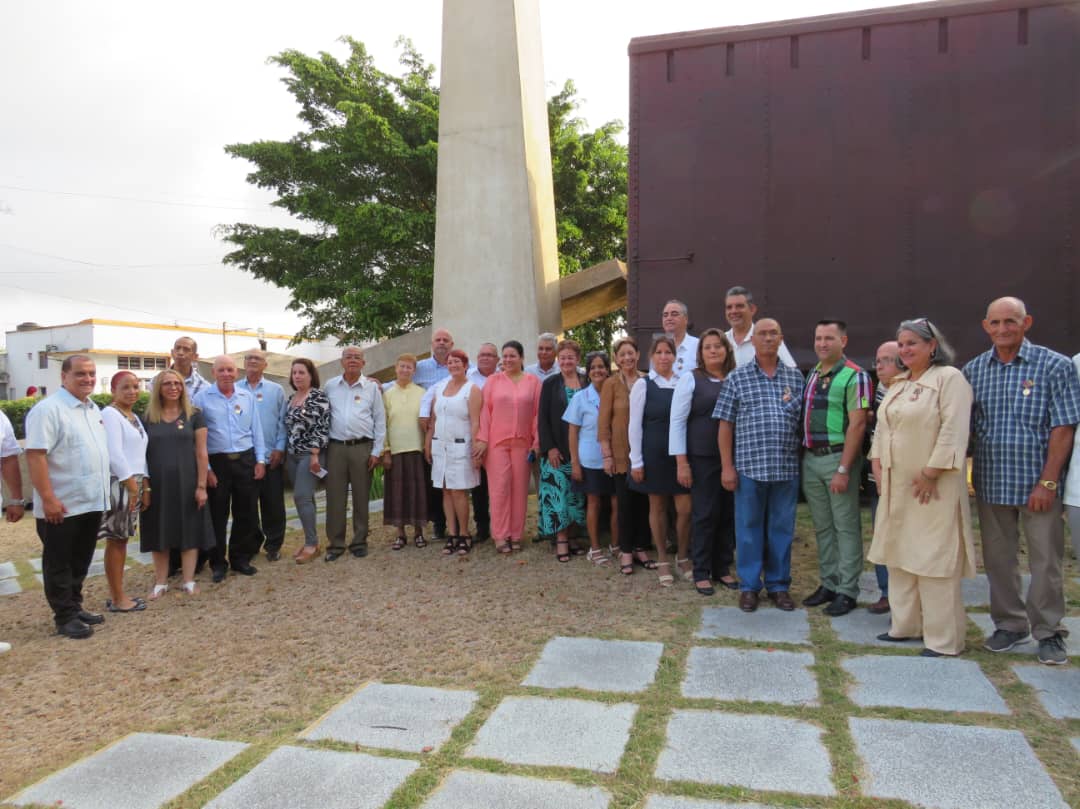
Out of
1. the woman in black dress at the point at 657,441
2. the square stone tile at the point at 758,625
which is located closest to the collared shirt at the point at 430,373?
the woman in black dress at the point at 657,441

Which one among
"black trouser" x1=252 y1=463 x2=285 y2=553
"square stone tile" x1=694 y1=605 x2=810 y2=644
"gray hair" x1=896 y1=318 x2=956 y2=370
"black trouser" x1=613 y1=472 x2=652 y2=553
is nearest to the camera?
"gray hair" x1=896 y1=318 x2=956 y2=370

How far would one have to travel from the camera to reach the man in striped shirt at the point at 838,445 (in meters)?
3.84

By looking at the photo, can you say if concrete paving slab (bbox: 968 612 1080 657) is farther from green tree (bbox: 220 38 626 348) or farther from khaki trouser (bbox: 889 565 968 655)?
green tree (bbox: 220 38 626 348)

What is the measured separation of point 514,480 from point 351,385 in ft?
4.63

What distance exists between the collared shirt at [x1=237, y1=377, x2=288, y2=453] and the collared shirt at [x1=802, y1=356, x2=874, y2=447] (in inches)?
144

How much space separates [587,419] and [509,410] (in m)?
0.62

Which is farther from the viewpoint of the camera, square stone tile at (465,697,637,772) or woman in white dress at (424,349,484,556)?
woman in white dress at (424,349,484,556)

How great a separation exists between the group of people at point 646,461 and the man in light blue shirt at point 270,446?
2cm

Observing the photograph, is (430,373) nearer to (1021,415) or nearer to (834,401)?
(834,401)

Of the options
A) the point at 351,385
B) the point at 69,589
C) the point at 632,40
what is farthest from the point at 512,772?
the point at 632,40

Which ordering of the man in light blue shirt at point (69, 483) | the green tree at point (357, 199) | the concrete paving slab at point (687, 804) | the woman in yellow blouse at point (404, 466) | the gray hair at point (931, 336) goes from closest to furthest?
the concrete paving slab at point (687, 804) → the gray hair at point (931, 336) → the man in light blue shirt at point (69, 483) → the woman in yellow blouse at point (404, 466) → the green tree at point (357, 199)

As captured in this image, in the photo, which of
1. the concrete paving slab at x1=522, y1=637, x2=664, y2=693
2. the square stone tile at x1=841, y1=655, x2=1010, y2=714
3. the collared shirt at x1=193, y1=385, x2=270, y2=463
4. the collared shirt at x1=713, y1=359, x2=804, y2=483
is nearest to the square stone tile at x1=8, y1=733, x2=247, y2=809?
the concrete paving slab at x1=522, y1=637, x2=664, y2=693

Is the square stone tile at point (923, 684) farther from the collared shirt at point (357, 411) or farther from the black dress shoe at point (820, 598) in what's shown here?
the collared shirt at point (357, 411)

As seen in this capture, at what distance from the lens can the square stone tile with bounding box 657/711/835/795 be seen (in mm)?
2252
